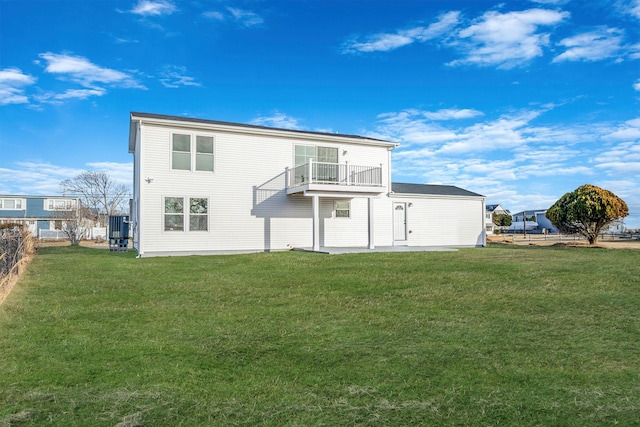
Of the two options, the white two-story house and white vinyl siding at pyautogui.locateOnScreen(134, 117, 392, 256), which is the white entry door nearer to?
the white two-story house

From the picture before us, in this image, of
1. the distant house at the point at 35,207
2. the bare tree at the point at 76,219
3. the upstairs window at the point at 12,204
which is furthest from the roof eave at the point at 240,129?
the upstairs window at the point at 12,204

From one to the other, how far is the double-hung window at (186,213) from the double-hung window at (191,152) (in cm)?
123

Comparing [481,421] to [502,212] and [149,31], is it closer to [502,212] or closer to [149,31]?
[149,31]

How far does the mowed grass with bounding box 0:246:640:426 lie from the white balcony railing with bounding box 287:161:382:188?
30.3 ft

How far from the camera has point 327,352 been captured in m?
4.90

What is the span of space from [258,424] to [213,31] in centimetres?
1522

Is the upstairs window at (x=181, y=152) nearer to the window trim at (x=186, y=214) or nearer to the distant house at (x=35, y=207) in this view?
the window trim at (x=186, y=214)

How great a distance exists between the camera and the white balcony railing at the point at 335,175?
18283 mm

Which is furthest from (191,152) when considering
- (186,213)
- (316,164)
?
(316,164)

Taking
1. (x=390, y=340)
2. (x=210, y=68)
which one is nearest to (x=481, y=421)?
(x=390, y=340)

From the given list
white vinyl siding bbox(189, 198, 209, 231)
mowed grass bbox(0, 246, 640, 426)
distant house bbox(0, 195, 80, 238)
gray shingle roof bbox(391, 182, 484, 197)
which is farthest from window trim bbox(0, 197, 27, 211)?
mowed grass bbox(0, 246, 640, 426)

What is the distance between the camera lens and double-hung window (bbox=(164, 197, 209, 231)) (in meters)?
16.7

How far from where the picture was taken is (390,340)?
210 inches

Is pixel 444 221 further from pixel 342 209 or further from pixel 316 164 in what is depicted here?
pixel 316 164
